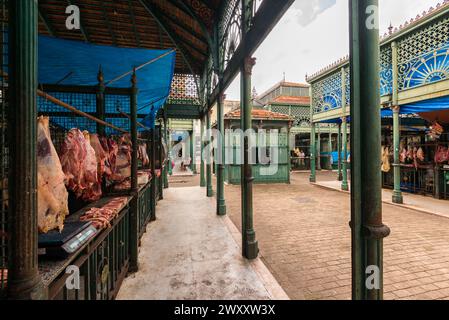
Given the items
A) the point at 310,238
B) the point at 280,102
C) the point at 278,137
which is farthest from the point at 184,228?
the point at 280,102

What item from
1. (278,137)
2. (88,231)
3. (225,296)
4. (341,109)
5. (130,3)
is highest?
(130,3)

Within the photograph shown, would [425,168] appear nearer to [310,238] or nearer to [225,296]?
[310,238]

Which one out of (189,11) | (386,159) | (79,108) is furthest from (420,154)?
(79,108)

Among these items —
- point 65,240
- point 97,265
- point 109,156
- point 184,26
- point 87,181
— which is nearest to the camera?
point 65,240

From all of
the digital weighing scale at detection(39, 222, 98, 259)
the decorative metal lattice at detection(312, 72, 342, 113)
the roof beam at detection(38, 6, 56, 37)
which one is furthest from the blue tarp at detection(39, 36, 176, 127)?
the decorative metal lattice at detection(312, 72, 342, 113)

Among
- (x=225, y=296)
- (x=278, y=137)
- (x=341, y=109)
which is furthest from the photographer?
(x=278, y=137)

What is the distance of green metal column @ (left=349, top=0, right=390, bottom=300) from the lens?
1.53 metres

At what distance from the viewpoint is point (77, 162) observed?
2.34 metres

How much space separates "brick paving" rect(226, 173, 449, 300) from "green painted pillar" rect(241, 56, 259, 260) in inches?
14.0

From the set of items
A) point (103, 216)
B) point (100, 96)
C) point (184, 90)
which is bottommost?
point (103, 216)

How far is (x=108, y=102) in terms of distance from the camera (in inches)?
228

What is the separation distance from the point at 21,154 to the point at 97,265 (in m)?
Result: 1.61

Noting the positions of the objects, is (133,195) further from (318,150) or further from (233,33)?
(318,150)
